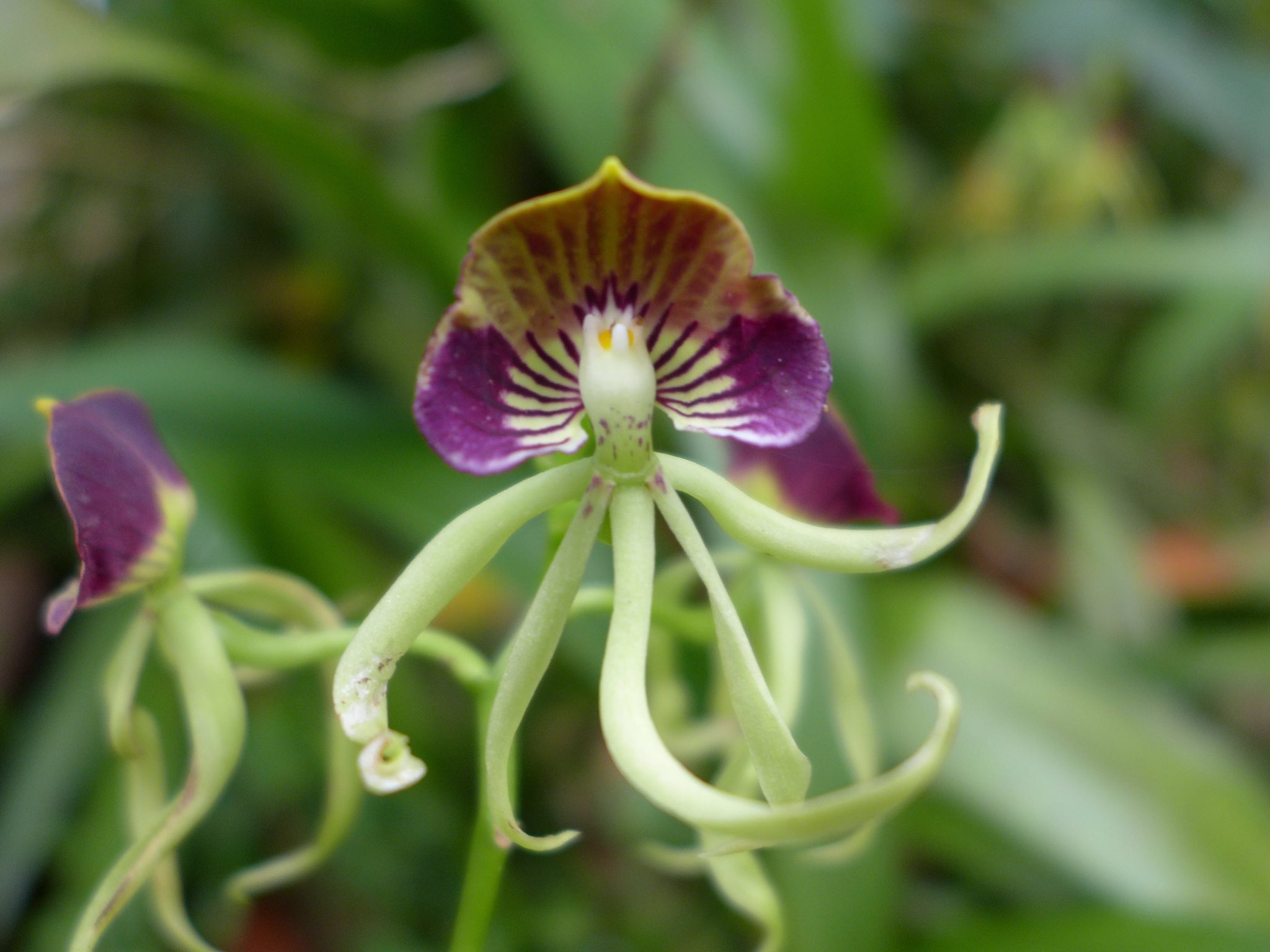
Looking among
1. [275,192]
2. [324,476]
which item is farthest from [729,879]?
[275,192]

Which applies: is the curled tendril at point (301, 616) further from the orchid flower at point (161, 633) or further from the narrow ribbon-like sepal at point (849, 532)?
the narrow ribbon-like sepal at point (849, 532)

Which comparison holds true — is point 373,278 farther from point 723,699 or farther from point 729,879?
point 729,879

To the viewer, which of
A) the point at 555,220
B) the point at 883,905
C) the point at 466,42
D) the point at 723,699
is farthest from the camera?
the point at 466,42

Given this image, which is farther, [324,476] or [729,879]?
[324,476]

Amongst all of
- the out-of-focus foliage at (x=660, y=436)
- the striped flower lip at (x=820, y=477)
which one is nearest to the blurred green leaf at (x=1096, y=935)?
the out-of-focus foliage at (x=660, y=436)

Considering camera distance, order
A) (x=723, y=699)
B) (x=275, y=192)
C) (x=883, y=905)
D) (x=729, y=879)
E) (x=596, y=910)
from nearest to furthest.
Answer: (x=729, y=879) < (x=723, y=699) < (x=883, y=905) < (x=596, y=910) < (x=275, y=192)

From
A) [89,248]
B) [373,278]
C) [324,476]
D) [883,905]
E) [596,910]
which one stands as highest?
[373,278]
